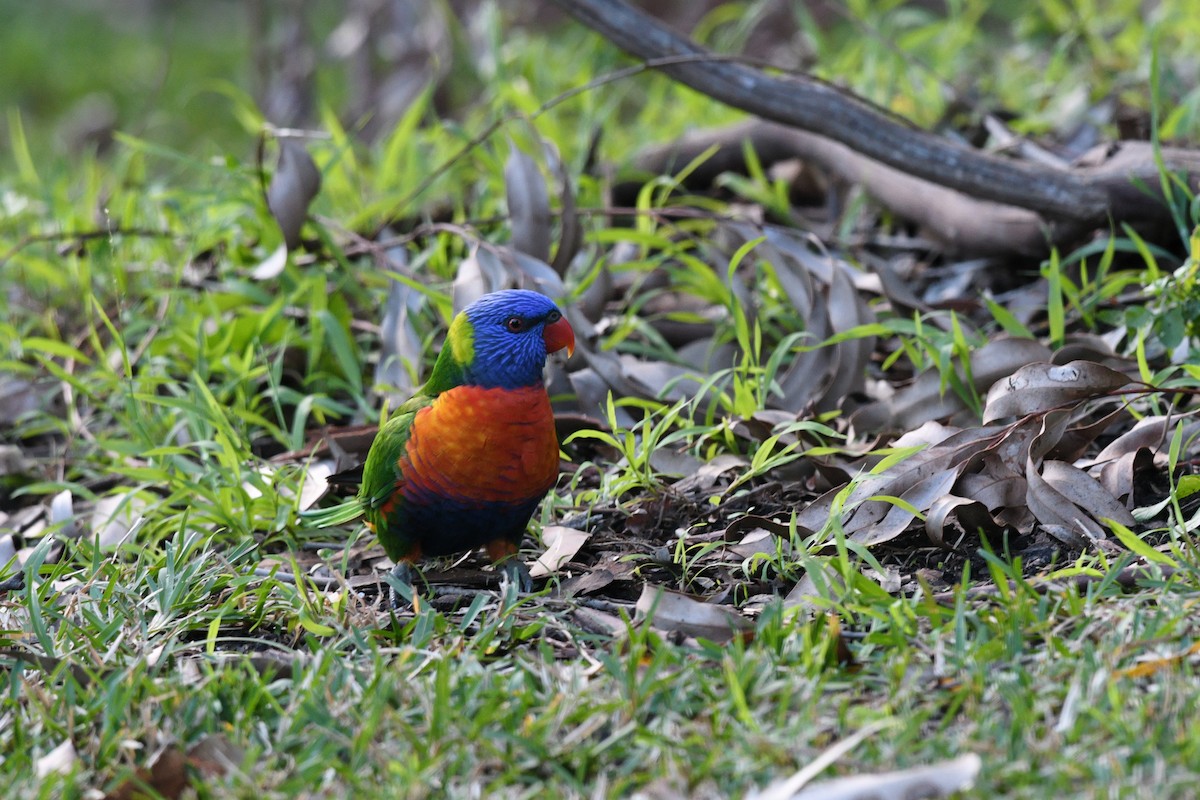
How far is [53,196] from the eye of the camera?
424cm

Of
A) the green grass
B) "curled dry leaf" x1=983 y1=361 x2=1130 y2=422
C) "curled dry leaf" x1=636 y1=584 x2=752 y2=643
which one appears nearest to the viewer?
the green grass

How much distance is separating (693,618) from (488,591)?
0.58 meters

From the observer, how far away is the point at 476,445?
236 centimetres

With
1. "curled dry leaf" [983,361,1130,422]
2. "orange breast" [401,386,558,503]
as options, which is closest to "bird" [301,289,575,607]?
"orange breast" [401,386,558,503]

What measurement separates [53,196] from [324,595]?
2598mm

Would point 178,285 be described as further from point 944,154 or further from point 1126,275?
point 1126,275

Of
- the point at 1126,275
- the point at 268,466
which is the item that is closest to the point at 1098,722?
the point at 1126,275

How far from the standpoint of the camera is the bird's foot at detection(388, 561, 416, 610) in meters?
2.42

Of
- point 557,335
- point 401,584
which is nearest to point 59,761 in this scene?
point 401,584

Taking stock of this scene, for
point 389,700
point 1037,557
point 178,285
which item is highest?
point 178,285

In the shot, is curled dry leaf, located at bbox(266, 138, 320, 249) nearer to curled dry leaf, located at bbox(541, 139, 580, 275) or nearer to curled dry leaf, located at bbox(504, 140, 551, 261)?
curled dry leaf, located at bbox(504, 140, 551, 261)

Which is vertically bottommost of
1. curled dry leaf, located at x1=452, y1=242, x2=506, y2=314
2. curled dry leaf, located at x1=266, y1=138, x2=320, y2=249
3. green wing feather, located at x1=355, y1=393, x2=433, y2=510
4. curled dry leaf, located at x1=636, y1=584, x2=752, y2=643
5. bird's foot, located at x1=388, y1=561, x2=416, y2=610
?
bird's foot, located at x1=388, y1=561, x2=416, y2=610

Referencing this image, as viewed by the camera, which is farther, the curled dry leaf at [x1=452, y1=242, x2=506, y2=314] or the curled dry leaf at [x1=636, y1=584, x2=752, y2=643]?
the curled dry leaf at [x1=452, y1=242, x2=506, y2=314]

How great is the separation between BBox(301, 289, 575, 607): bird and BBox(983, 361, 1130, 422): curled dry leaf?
40.1 inches
